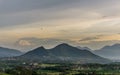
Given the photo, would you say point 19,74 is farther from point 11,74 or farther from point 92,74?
point 92,74

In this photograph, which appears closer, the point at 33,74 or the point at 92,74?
the point at 33,74

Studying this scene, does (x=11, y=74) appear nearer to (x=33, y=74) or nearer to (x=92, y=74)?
(x=33, y=74)

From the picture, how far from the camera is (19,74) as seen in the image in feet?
515

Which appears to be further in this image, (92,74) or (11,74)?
(92,74)

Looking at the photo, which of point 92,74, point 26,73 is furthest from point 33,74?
point 92,74

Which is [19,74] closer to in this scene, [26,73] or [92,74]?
[26,73]

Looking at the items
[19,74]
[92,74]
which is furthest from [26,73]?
[92,74]

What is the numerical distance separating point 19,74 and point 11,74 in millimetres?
5597

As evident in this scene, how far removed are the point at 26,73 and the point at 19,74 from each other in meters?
3.71

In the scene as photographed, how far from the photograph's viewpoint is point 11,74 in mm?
160000

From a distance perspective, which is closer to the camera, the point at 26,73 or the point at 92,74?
the point at 26,73

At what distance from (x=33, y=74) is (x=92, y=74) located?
149ft

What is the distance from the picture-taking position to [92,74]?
627 ft
